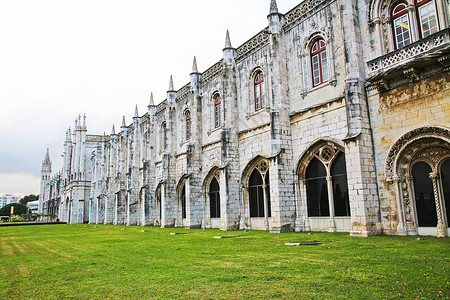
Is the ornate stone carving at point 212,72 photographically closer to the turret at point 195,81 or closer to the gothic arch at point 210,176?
the turret at point 195,81

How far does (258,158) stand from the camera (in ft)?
67.5

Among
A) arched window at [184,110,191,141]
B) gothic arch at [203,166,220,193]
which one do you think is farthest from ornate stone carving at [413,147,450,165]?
arched window at [184,110,191,141]

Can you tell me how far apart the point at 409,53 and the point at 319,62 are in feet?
17.6

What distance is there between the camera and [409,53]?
40.9 ft

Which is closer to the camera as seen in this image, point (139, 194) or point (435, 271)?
point (435, 271)

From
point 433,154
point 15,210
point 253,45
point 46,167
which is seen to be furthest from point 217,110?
point 15,210

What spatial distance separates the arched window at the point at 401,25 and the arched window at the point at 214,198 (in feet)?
49.3

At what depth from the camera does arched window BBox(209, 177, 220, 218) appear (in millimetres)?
24562

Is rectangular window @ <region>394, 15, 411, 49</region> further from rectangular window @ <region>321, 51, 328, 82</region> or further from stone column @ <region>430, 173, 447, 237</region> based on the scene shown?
stone column @ <region>430, 173, 447, 237</region>

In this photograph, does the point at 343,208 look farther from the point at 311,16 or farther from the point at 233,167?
the point at 311,16

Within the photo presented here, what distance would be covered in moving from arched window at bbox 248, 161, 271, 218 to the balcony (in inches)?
335

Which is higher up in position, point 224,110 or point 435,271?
point 224,110

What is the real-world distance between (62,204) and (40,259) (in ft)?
218

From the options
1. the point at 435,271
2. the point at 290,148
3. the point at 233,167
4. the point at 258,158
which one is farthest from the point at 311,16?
the point at 435,271
